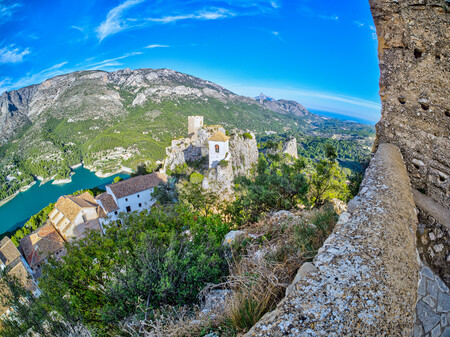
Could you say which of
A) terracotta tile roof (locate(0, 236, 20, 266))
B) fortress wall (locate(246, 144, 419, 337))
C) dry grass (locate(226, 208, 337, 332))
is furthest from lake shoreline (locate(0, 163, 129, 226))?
fortress wall (locate(246, 144, 419, 337))

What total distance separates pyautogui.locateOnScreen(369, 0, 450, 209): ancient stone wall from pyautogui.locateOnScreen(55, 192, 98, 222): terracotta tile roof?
2991 cm

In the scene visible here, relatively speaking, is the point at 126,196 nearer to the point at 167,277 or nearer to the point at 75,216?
the point at 75,216

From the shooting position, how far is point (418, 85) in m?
3.95

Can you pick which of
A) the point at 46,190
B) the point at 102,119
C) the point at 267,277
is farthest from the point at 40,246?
the point at 102,119

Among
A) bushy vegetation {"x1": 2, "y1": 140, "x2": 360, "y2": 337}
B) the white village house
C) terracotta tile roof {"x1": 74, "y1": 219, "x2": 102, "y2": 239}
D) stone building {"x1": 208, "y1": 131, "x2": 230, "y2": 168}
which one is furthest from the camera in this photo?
stone building {"x1": 208, "y1": 131, "x2": 230, "y2": 168}

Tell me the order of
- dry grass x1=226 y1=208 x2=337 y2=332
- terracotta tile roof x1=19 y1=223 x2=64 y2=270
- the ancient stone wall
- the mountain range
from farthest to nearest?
the mountain range
terracotta tile roof x1=19 y1=223 x2=64 y2=270
the ancient stone wall
dry grass x1=226 y1=208 x2=337 y2=332

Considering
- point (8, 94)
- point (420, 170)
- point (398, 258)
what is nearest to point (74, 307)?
point (398, 258)

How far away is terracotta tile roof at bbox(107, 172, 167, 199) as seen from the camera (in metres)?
26.8

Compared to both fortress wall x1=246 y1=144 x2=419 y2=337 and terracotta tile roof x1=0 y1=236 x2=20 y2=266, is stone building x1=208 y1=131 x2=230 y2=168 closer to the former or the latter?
terracotta tile roof x1=0 y1=236 x2=20 y2=266

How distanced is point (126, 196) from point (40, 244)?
9.72 m

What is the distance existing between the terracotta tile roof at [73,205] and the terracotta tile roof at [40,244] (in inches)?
104

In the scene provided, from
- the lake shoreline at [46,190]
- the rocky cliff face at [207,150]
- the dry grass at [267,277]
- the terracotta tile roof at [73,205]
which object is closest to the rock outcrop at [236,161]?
the rocky cliff face at [207,150]

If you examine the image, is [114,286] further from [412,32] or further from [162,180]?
[162,180]

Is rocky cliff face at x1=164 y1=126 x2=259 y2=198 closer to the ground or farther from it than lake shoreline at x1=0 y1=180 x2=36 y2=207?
farther from it
